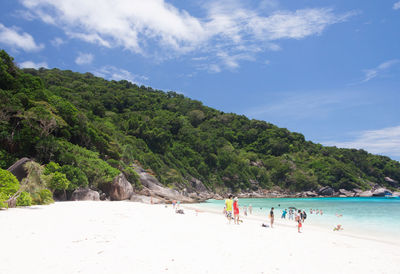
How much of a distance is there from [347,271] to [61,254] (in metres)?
6.72

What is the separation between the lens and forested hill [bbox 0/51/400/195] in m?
22.2

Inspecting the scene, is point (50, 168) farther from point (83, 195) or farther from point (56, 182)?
point (83, 195)

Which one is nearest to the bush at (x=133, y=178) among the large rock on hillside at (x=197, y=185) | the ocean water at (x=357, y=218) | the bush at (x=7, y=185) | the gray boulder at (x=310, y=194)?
the ocean water at (x=357, y=218)

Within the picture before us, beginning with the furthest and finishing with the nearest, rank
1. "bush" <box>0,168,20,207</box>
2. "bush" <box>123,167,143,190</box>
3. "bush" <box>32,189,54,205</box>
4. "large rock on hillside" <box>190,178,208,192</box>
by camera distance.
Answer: "large rock on hillside" <box>190,178,208,192</box>, "bush" <box>123,167,143,190</box>, "bush" <box>32,189,54,205</box>, "bush" <box>0,168,20,207</box>

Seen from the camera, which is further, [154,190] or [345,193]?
[345,193]

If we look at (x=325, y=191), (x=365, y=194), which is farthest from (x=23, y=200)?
(x=365, y=194)

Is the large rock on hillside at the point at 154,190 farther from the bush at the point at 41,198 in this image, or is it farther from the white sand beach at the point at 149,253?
the white sand beach at the point at 149,253

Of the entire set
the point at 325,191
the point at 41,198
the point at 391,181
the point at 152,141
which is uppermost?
the point at 152,141

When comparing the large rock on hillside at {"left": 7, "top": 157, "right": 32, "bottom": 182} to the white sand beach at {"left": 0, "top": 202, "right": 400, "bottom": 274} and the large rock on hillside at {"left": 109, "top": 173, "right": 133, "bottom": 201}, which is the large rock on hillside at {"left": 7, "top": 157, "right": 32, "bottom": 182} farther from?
the large rock on hillside at {"left": 109, "top": 173, "right": 133, "bottom": 201}

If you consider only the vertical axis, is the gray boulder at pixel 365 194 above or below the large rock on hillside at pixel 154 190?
below

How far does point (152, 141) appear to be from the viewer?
206 feet

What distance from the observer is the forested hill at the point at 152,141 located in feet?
72.7

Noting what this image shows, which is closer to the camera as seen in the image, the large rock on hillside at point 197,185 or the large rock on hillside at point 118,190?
Answer: the large rock on hillside at point 118,190

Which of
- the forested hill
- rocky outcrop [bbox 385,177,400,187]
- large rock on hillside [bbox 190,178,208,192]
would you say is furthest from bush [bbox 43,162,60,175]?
rocky outcrop [bbox 385,177,400,187]
